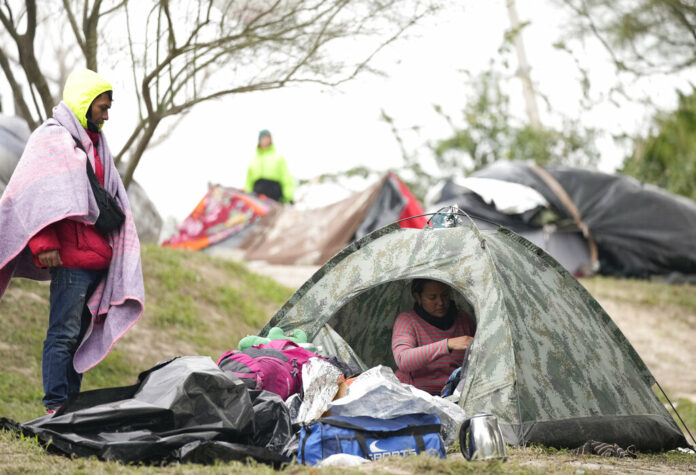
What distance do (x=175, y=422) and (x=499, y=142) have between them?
15.4 m

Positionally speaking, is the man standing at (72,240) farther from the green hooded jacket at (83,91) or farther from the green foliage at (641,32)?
the green foliage at (641,32)

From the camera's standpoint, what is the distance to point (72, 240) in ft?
15.6

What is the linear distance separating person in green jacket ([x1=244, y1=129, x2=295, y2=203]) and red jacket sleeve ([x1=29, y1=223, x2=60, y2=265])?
8468mm

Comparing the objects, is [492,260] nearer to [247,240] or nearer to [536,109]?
[247,240]

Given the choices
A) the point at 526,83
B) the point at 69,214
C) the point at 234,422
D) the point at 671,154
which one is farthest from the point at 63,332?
the point at 526,83

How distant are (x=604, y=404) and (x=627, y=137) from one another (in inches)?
553

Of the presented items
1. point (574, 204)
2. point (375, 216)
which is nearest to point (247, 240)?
point (375, 216)

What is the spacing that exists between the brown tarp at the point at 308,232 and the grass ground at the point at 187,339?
159 cm

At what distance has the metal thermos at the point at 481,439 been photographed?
12.1ft

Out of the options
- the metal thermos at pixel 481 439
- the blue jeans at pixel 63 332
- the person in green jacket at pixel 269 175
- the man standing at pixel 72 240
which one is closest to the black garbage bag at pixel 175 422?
the blue jeans at pixel 63 332

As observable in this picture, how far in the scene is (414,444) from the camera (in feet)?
12.8

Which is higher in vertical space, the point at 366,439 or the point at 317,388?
the point at 317,388

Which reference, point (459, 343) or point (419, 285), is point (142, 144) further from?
point (459, 343)

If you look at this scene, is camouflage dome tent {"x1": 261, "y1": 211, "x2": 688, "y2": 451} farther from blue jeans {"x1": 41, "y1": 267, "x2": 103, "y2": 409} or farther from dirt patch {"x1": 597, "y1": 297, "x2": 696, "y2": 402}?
dirt patch {"x1": 597, "y1": 297, "x2": 696, "y2": 402}
